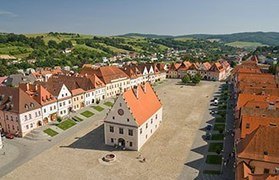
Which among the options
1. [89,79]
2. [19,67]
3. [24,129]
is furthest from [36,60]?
[24,129]

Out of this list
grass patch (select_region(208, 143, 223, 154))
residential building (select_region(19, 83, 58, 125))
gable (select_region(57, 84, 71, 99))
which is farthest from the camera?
gable (select_region(57, 84, 71, 99))

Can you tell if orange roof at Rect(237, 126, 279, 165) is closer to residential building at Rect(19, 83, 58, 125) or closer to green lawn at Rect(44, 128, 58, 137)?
green lawn at Rect(44, 128, 58, 137)

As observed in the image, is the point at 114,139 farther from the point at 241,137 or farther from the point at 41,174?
the point at 241,137

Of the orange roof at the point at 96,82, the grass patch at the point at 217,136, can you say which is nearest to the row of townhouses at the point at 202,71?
the orange roof at the point at 96,82

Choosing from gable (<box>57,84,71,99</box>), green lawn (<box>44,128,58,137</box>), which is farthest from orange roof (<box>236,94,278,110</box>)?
gable (<box>57,84,71,99</box>)

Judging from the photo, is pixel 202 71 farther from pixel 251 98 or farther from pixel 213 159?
pixel 213 159

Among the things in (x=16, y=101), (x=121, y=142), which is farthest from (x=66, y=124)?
(x=121, y=142)

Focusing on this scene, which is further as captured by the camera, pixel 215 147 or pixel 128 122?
pixel 215 147
